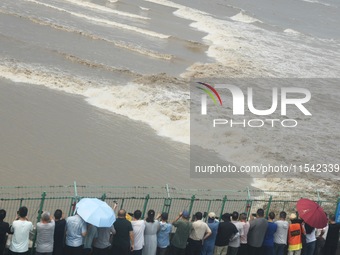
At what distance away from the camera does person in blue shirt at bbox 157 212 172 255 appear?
10.0 meters

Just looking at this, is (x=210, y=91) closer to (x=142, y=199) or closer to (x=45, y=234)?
(x=142, y=199)

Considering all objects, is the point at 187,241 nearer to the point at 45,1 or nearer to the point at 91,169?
the point at 91,169

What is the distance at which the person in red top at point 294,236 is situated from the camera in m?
10.8

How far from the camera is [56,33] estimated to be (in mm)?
35625

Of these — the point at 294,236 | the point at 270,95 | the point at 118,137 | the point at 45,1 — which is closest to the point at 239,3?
the point at 45,1

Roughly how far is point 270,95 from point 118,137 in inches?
461

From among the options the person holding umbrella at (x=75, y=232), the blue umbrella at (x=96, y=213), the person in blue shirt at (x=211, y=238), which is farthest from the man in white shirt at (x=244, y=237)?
the person holding umbrella at (x=75, y=232)

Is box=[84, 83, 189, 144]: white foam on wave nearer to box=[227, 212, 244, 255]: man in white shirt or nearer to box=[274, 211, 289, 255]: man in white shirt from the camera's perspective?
box=[274, 211, 289, 255]: man in white shirt

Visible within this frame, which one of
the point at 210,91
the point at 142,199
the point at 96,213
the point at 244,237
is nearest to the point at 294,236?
the point at 244,237

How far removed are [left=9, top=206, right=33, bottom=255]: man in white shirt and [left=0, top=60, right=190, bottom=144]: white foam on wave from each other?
12.3m

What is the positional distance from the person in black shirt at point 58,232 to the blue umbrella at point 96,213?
0.32 meters

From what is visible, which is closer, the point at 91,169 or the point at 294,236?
the point at 294,236

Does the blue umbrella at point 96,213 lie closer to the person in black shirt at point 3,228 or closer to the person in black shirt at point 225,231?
the person in black shirt at point 3,228

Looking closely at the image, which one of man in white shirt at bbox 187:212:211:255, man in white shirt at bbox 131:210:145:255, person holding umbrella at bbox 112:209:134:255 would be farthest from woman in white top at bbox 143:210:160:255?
man in white shirt at bbox 187:212:211:255
